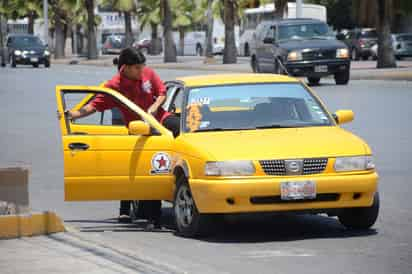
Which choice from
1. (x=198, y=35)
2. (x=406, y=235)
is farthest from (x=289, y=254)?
(x=198, y=35)

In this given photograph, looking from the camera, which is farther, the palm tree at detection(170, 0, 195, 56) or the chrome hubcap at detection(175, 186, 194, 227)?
the palm tree at detection(170, 0, 195, 56)

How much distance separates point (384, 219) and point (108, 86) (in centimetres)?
280

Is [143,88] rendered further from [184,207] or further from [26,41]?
[26,41]

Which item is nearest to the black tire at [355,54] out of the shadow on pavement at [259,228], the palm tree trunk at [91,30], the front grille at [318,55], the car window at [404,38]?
the car window at [404,38]

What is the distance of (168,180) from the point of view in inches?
438

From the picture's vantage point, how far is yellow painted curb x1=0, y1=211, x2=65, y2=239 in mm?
10406

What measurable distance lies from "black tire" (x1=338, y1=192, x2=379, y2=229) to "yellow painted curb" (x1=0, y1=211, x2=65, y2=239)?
236 centimetres

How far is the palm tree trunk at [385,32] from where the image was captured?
46.3 meters

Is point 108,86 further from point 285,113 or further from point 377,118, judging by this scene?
point 377,118

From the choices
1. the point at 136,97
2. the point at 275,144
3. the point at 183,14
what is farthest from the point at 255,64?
the point at 183,14

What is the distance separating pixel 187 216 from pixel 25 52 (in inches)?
2111

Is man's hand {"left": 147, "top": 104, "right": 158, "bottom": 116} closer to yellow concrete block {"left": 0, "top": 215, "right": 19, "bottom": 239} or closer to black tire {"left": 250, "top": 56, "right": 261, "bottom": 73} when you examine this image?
yellow concrete block {"left": 0, "top": 215, "right": 19, "bottom": 239}

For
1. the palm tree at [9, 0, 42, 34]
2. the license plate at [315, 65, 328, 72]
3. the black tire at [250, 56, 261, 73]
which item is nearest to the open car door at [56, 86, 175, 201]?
the license plate at [315, 65, 328, 72]

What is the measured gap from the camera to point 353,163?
34.7ft
